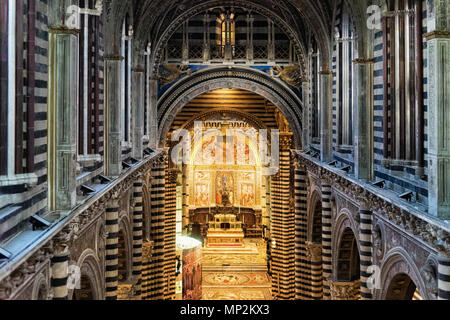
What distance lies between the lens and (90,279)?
482 inches

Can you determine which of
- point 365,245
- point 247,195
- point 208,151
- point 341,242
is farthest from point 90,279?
point 247,195

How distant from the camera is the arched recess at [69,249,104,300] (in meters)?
11.7

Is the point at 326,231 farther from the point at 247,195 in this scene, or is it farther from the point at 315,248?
the point at 247,195

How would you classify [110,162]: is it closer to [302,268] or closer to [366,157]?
[366,157]

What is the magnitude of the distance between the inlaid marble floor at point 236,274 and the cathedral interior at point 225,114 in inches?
6.6

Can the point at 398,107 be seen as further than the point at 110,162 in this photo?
No

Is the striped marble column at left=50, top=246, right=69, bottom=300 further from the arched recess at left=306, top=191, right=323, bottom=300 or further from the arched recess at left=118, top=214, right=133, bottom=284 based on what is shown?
the arched recess at left=306, top=191, right=323, bottom=300

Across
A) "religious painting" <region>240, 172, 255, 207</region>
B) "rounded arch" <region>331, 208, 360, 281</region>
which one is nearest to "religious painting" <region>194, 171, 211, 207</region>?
"religious painting" <region>240, 172, 255, 207</region>

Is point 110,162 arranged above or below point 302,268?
above

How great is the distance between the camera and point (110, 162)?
574 inches

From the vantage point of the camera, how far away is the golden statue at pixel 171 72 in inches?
1009
